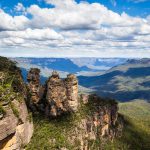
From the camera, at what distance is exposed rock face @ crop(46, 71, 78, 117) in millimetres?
142000

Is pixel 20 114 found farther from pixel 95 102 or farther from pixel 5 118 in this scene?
pixel 95 102

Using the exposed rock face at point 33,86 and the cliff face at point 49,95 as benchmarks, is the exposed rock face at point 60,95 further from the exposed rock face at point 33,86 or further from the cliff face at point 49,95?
the exposed rock face at point 33,86

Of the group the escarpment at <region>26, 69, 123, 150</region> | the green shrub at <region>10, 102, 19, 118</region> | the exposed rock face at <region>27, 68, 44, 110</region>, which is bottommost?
the escarpment at <region>26, 69, 123, 150</region>

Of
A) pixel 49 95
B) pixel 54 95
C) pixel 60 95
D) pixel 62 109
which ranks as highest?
pixel 49 95

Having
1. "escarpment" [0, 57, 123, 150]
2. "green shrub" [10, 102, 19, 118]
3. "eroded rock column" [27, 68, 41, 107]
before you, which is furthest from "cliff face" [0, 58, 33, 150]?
"eroded rock column" [27, 68, 41, 107]

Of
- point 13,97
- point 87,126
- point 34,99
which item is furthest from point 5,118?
point 87,126

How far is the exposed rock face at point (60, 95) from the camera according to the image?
142000 mm

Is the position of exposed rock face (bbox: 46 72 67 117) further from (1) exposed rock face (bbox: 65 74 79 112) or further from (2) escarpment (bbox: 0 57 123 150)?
(1) exposed rock face (bbox: 65 74 79 112)

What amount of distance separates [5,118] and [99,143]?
12391 cm

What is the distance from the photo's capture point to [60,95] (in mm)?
145750

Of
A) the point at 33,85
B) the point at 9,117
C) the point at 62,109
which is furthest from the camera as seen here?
the point at 62,109

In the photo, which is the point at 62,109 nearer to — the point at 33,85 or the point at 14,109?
the point at 33,85

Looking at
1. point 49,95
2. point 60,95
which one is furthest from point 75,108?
point 49,95

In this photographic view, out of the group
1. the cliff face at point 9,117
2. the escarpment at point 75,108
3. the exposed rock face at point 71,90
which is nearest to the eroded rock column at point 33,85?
the escarpment at point 75,108
